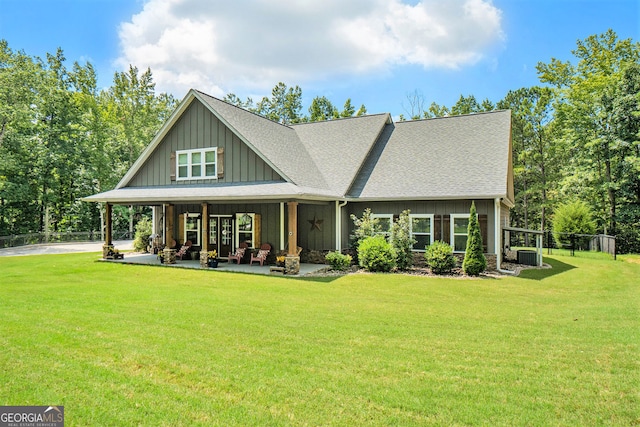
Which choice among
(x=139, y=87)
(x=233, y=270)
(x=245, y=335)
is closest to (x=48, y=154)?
(x=139, y=87)

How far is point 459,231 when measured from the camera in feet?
50.5

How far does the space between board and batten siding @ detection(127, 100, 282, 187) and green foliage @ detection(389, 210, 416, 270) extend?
5105 mm

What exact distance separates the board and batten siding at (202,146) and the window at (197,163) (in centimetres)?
23

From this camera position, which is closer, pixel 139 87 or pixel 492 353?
pixel 492 353

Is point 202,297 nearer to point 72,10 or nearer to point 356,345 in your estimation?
point 356,345

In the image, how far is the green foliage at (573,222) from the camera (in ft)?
76.7

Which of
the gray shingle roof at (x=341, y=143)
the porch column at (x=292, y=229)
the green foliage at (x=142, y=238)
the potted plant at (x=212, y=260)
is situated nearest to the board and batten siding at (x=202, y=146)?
the porch column at (x=292, y=229)

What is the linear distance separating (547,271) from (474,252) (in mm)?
3743

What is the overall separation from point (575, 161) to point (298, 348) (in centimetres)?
3048

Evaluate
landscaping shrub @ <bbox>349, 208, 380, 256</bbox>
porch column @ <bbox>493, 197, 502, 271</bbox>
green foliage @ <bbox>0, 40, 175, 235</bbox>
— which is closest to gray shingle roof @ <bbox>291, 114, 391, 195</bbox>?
landscaping shrub @ <bbox>349, 208, 380, 256</bbox>

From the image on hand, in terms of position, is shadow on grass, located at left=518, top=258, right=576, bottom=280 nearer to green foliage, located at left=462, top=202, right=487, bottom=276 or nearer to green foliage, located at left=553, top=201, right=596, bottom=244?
green foliage, located at left=462, top=202, right=487, bottom=276

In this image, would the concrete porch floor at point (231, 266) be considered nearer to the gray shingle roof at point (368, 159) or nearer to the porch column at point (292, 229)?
the porch column at point (292, 229)

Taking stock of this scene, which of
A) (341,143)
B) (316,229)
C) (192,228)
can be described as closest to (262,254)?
(316,229)

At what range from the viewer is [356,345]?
5.73m
